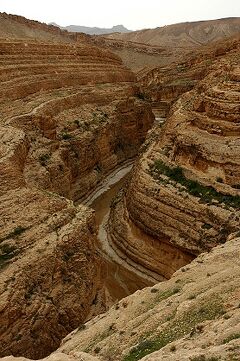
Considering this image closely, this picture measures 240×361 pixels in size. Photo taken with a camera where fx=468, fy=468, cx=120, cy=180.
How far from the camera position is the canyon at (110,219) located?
1191 centimetres

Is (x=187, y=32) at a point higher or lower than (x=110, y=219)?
higher

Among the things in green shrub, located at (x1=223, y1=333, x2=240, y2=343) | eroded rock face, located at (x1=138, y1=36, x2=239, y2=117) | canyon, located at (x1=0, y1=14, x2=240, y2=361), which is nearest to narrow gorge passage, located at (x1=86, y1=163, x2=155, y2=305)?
canyon, located at (x1=0, y1=14, x2=240, y2=361)

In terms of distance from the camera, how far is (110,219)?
2766cm

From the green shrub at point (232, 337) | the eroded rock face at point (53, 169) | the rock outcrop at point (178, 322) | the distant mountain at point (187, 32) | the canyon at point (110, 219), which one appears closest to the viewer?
the green shrub at point (232, 337)

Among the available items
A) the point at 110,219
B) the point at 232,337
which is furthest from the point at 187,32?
the point at 232,337

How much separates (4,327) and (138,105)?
1308 inches

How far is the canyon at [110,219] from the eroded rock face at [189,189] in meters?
0.06

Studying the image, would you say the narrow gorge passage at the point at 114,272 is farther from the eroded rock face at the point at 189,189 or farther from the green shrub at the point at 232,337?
the green shrub at the point at 232,337

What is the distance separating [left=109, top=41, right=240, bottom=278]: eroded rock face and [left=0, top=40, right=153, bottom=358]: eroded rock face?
180 inches

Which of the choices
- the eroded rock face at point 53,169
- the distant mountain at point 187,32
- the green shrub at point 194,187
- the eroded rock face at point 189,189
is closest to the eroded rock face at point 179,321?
the eroded rock face at point 53,169

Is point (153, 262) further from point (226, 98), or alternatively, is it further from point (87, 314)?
point (226, 98)

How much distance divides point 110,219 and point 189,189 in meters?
6.96

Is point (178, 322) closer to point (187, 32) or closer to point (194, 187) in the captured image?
point (194, 187)

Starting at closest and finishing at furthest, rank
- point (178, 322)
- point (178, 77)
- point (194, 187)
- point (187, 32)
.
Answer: point (178, 322)
point (194, 187)
point (178, 77)
point (187, 32)
